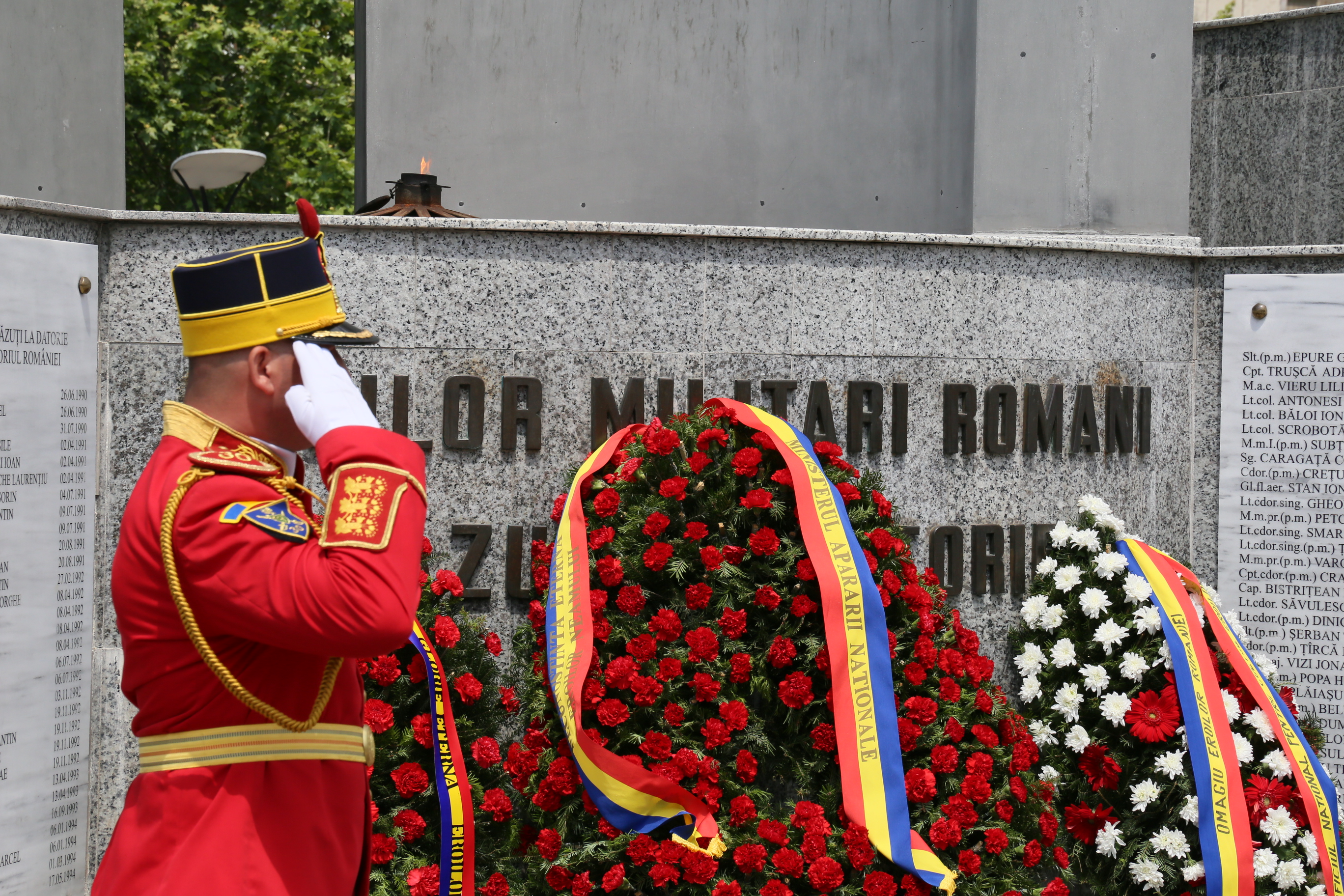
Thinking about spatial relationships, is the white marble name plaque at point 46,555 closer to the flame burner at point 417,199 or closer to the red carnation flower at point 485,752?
the flame burner at point 417,199

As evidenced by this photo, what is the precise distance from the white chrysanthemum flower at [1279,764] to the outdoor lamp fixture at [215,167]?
9473mm

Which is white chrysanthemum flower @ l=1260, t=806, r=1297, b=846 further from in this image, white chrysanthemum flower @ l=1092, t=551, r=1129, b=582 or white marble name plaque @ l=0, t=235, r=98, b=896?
white marble name plaque @ l=0, t=235, r=98, b=896

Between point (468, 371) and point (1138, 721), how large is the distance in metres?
2.98

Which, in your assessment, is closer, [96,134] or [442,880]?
[442,880]

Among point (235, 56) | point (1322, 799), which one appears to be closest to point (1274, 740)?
point (1322, 799)

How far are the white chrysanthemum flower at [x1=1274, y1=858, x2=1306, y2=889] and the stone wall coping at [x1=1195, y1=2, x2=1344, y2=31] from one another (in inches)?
211

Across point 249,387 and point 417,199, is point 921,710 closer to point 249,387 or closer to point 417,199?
point 249,387

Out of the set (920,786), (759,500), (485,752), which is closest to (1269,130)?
(759,500)

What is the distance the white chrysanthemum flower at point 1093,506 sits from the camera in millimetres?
5113

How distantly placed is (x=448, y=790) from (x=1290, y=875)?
124 inches

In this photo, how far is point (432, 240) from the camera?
180 inches

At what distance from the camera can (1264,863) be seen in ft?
14.4

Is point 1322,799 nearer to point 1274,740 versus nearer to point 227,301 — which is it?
point 1274,740

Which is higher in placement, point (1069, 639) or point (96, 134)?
point (96, 134)
